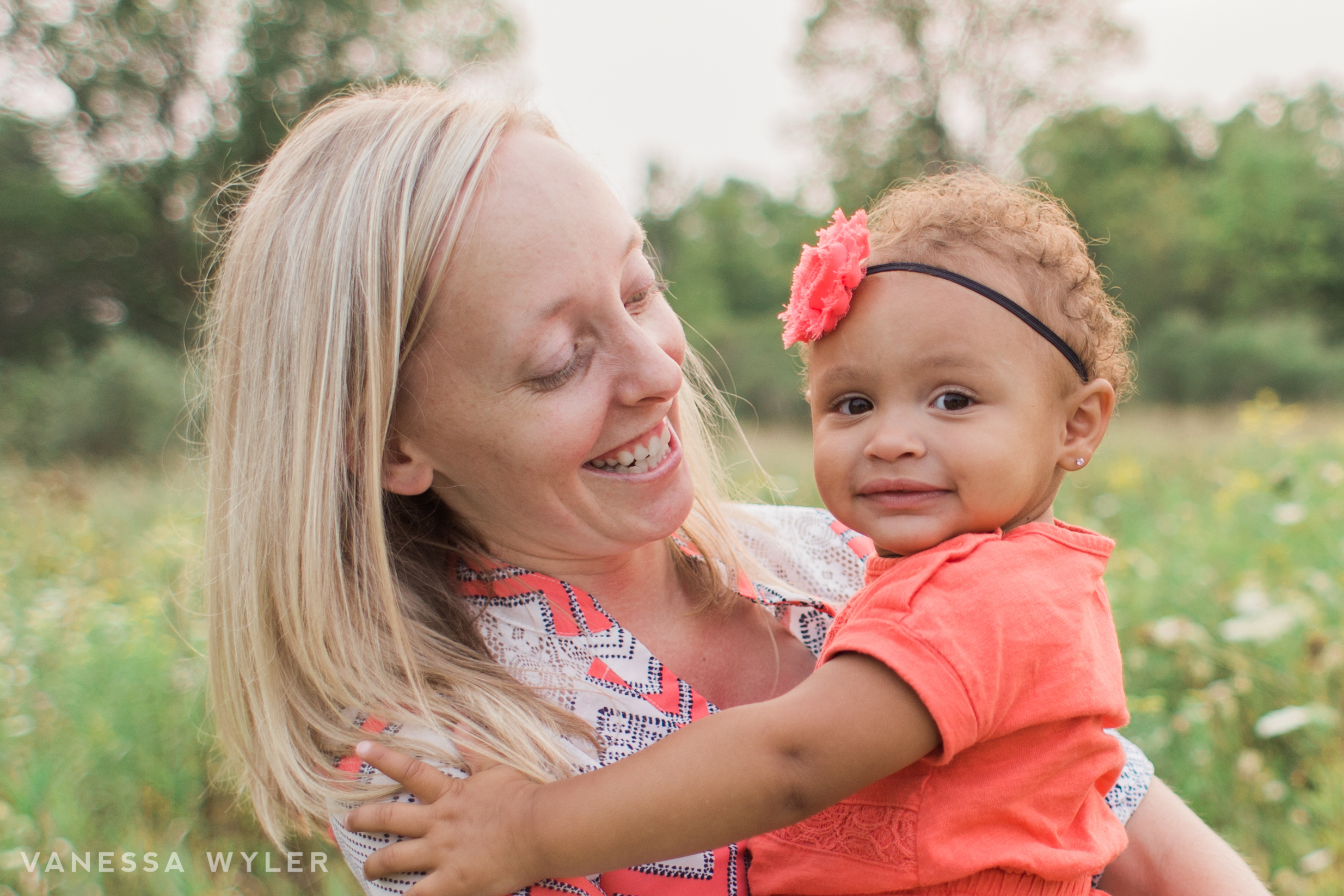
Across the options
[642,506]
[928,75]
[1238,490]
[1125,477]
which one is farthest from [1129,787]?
[928,75]

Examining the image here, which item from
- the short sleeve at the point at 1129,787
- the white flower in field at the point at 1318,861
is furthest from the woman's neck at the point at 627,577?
the white flower in field at the point at 1318,861

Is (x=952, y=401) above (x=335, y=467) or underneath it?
above

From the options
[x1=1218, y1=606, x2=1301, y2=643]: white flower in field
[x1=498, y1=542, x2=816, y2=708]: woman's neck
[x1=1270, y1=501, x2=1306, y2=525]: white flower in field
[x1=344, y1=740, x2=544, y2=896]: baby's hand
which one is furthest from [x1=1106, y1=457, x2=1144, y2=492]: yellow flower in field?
[x1=344, y1=740, x2=544, y2=896]: baby's hand

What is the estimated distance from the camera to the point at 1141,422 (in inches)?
418

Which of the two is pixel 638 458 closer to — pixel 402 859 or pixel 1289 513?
pixel 402 859

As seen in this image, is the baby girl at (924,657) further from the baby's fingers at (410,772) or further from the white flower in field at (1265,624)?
the white flower in field at (1265,624)

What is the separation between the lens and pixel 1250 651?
118 inches

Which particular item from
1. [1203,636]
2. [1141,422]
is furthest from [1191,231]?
[1203,636]

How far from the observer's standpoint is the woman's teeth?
5.14 ft

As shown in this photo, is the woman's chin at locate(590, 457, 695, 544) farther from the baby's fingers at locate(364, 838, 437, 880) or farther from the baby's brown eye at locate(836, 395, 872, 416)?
the baby's fingers at locate(364, 838, 437, 880)

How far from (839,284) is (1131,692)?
2.57 m

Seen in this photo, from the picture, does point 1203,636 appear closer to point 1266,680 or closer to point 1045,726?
point 1266,680

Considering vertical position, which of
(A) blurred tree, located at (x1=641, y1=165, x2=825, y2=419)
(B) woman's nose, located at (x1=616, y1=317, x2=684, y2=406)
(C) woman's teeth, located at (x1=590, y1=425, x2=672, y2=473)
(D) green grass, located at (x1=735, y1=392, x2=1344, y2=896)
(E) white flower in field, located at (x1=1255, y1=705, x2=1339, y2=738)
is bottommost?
(A) blurred tree, located at (x1=641, y1=165, x2=825, y2=419)

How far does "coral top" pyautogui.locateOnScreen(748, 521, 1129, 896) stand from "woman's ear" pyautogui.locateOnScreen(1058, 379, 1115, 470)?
105 millimetres
